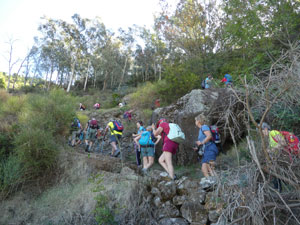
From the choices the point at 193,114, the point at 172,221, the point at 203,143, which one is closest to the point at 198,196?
the point at 172,221

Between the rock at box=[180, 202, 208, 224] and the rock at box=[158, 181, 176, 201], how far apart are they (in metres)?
0.36

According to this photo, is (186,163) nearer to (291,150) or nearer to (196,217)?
(196,217)

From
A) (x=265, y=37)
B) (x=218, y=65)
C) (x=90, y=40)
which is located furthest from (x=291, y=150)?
(x=90, y=40)

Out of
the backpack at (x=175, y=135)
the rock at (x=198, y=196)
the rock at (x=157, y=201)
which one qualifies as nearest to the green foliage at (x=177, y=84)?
the backpack at (x=175, y=135)

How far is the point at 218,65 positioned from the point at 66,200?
12.4 meters

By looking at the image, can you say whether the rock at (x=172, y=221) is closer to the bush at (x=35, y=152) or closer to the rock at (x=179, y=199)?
the rock at (x=179, y=199)

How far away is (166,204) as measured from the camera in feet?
14.4

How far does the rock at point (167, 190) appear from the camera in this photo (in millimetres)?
4492

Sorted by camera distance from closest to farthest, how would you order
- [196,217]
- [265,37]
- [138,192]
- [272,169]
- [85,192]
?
1. [272,169]
2. [196,217]
3. [138,192]
4. [85,192]
5. [265,37]

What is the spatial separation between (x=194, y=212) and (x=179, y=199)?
0.45 metres

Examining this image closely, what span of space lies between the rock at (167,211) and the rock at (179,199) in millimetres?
86

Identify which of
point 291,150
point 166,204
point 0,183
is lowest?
point 0,183

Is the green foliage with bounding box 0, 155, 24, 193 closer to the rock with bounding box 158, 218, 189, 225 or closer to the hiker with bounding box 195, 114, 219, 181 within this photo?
the rock with bounding box 158, 218, 189, 225

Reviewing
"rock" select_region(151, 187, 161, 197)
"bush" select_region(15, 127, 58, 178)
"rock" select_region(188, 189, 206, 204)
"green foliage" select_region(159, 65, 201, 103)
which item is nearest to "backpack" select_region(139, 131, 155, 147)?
"rock" select_region(151, 187, 161, 197)
